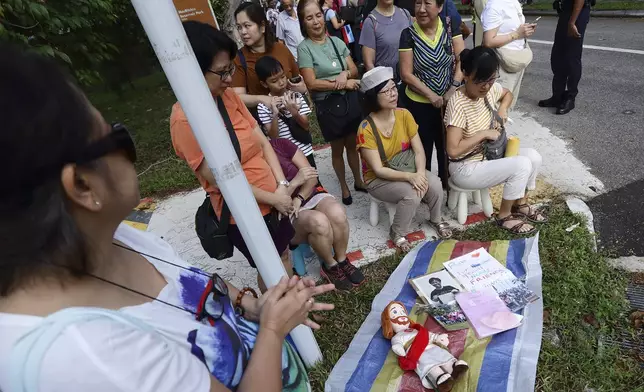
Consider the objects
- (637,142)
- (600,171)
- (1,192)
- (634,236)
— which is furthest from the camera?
(637,142)

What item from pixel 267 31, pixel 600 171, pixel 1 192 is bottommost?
pixel 600 171

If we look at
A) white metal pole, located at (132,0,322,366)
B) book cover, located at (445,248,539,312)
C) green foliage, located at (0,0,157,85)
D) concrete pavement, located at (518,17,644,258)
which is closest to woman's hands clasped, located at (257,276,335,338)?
white metal pole, located at (132,0,322,366)

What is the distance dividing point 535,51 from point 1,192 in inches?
372

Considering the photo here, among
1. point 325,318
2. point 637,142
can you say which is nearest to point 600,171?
point 637,142

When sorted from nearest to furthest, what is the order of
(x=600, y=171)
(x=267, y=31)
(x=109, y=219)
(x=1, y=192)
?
(x=1, y=192), (x=109, y=219), (x=267, y=31), (x=600, y=171)

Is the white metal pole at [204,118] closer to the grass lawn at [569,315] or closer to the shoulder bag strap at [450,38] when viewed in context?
the grass lawn at [569,315]

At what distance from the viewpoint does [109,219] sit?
88 cm

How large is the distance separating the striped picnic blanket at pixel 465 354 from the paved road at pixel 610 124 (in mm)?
919

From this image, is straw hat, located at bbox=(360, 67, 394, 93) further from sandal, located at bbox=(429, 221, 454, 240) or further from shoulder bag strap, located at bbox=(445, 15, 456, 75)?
sandal, located at bbox=(429, 221, 454, 240)

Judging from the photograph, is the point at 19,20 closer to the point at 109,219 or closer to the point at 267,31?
the point at 267,31

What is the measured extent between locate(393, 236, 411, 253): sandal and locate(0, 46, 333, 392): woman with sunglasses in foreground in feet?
7.38

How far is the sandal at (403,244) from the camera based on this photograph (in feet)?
10.3

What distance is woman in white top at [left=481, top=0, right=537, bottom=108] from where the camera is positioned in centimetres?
389

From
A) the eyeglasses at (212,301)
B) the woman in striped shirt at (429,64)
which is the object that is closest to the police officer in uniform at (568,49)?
the woman in striped shirt at (429,64)
